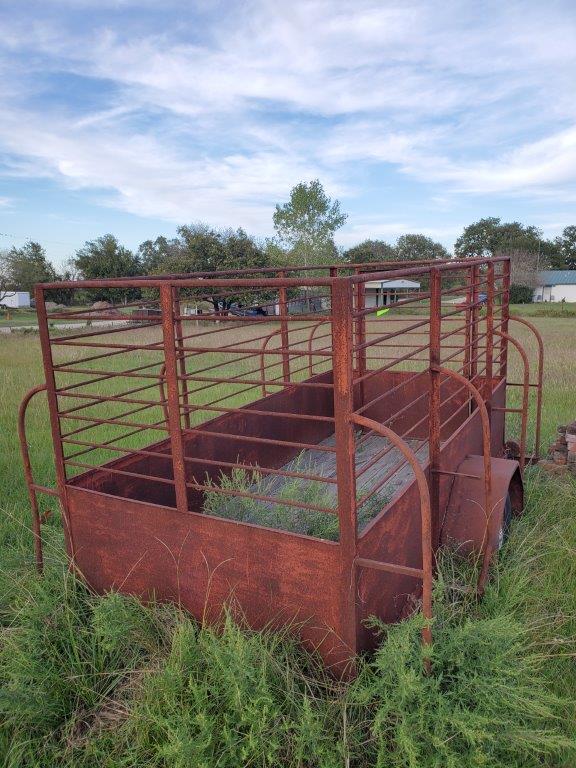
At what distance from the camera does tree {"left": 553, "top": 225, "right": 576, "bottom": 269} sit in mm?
70438

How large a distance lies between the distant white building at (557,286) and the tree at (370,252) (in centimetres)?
1809

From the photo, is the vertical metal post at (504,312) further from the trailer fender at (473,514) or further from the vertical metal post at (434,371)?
the vertical metal post at (434,371)

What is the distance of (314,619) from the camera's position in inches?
103

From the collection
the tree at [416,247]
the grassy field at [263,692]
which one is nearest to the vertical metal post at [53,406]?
the grassy field at [263,692]

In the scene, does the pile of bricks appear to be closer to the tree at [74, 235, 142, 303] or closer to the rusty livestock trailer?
the rusty livestock trailer

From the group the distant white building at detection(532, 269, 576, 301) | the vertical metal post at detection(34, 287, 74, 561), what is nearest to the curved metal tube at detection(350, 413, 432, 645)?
the vertical metal post at detection(34, 287, 74, 561)

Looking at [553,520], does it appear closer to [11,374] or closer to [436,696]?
[436,696]

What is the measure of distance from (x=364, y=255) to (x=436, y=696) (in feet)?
174

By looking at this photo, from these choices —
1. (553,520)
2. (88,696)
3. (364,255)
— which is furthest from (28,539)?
(364,255)

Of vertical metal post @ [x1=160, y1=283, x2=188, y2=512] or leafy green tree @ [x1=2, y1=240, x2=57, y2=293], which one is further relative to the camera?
leafy green tree @ [x1=2, y1=240, x2=57, y2=293]

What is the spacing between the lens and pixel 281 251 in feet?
143

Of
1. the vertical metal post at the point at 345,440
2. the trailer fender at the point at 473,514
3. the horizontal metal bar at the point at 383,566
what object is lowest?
the trailer fender at the point at 473,514

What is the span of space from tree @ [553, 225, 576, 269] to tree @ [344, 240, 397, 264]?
2320 cm

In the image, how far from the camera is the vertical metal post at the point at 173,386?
2820 mm
